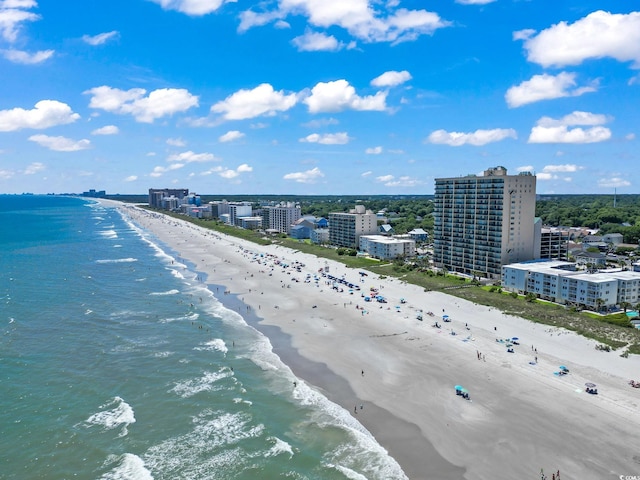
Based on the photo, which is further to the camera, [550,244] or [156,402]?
[550,244]

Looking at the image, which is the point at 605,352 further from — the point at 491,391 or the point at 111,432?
the point at 111,432

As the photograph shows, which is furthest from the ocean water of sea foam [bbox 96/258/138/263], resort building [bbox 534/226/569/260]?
resort building [bbox 534/226/569/260]

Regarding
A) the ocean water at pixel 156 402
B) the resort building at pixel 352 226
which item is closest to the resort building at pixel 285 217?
the resort building at pixel 352 226

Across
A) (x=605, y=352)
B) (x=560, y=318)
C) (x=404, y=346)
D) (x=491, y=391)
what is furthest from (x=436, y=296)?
(x=491, y=391)

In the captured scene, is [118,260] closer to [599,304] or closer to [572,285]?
[572,285]

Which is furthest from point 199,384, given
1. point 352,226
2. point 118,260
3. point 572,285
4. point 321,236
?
point 321,236

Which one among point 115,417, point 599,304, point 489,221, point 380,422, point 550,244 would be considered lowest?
point 380,422
